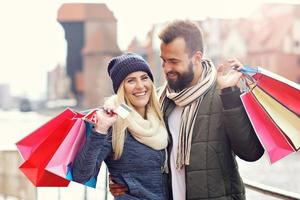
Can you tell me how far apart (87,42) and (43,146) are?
5140cm

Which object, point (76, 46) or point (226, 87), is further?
point (76, 46)

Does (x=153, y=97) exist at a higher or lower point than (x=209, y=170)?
→ higher

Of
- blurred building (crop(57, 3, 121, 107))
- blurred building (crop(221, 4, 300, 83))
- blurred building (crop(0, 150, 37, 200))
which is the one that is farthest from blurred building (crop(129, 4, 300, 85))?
blurred building (crop(0, 150, 37, 200))

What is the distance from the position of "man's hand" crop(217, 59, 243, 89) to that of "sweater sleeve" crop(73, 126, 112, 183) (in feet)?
1.77

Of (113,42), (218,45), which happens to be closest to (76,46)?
(113,42)

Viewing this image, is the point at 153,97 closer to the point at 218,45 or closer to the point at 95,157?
the point at 95,157

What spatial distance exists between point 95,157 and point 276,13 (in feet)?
153

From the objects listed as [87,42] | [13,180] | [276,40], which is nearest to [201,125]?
[13,180]

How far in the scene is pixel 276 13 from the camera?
47188mm

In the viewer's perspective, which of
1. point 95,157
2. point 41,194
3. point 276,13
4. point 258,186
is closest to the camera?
point 95,157

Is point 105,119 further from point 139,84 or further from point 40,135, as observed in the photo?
point 40,135

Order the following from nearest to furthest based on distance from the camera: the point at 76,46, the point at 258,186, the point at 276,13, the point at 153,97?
1. the point at 153,97
2. the point at 258,186
3. the point at 276,13
4. the point at 76,46

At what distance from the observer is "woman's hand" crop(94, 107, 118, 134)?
2.36 meters

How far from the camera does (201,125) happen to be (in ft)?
8.07
